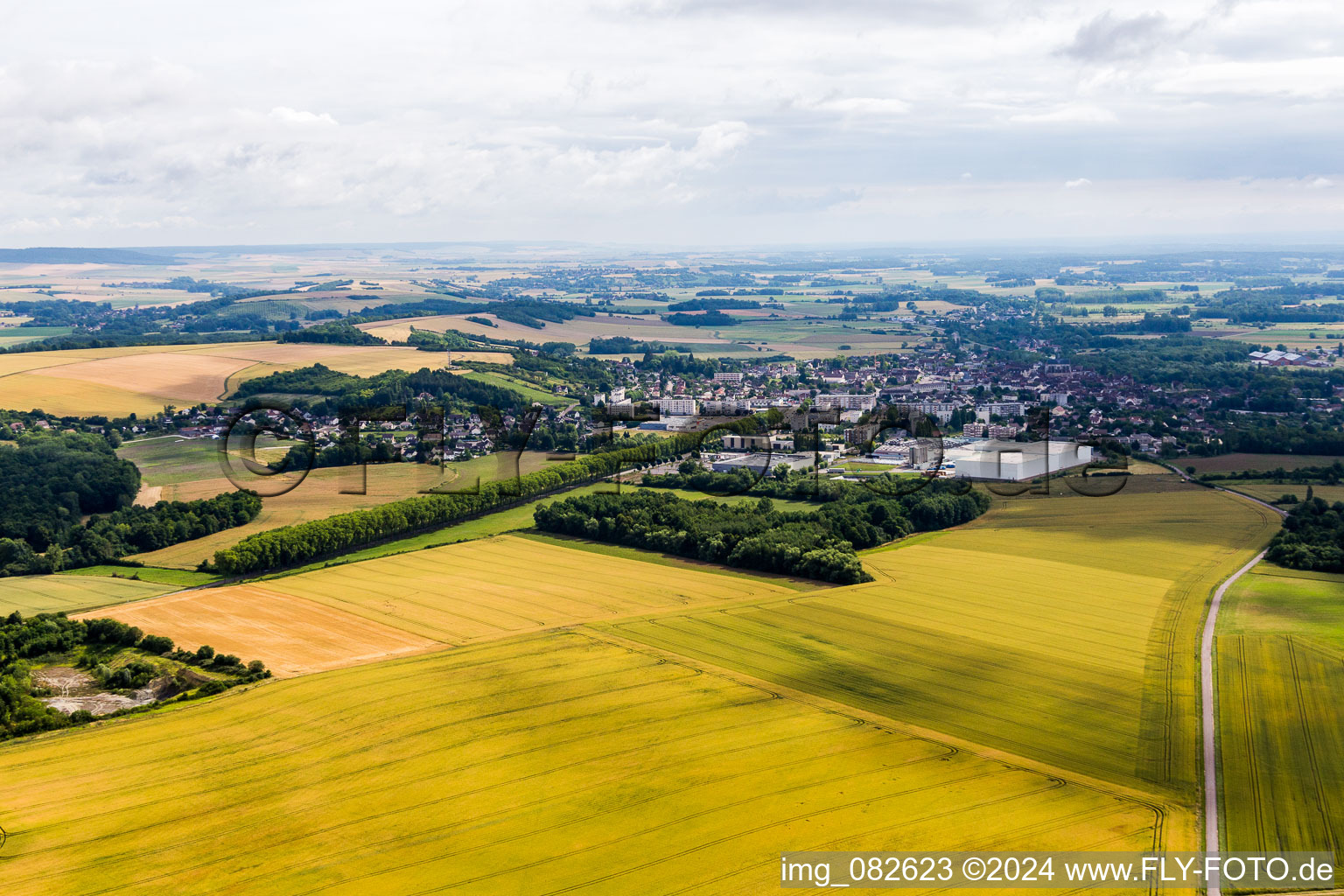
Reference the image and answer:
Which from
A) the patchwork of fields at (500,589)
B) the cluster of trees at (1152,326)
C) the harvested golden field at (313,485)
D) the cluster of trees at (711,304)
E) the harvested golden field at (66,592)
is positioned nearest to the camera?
the patchwork of fields at (500,589)

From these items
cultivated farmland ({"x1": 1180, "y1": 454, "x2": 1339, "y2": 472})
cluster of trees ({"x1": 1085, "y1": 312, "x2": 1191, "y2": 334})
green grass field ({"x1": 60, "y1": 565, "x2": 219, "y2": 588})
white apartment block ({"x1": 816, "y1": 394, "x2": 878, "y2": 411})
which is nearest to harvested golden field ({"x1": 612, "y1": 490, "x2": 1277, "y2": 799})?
cultivated farmland ({"x1": 1180, "y1": 454, "x2": 1339, "y2": 472})

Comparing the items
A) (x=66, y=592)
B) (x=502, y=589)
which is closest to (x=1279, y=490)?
(x=502, y=589)

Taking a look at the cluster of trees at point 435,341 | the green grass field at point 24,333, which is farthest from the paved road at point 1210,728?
the green grass field at point 24,333

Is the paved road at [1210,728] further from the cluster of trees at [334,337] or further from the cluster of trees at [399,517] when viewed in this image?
the cluster of trees at [334,337]

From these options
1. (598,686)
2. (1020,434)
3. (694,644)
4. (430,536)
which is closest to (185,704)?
(598,686)

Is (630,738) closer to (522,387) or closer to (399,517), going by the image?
(399,517)

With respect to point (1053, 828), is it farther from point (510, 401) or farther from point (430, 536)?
point (510, 401)
